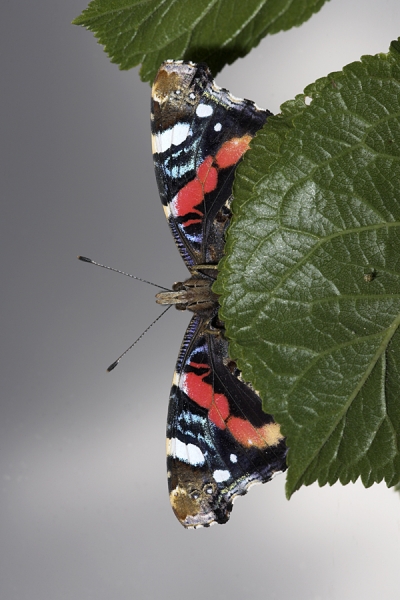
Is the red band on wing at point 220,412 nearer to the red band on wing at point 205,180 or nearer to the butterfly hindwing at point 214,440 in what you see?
the butterfly hindwing at point 214,440

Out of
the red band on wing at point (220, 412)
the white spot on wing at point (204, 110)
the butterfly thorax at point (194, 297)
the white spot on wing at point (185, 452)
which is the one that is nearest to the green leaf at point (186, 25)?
the white spot on wing at point (204, 110)

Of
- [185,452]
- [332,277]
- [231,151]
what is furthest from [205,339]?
[332,277]

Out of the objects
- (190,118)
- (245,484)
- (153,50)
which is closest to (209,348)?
(245,484)

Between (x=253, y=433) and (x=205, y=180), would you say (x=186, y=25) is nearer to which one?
(x=205, y=180)

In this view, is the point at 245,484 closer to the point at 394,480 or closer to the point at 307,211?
the point at 394,480

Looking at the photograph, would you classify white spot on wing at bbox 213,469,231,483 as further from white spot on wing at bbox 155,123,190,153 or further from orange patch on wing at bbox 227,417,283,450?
white spot on wing at bbox 155,123,190,153
